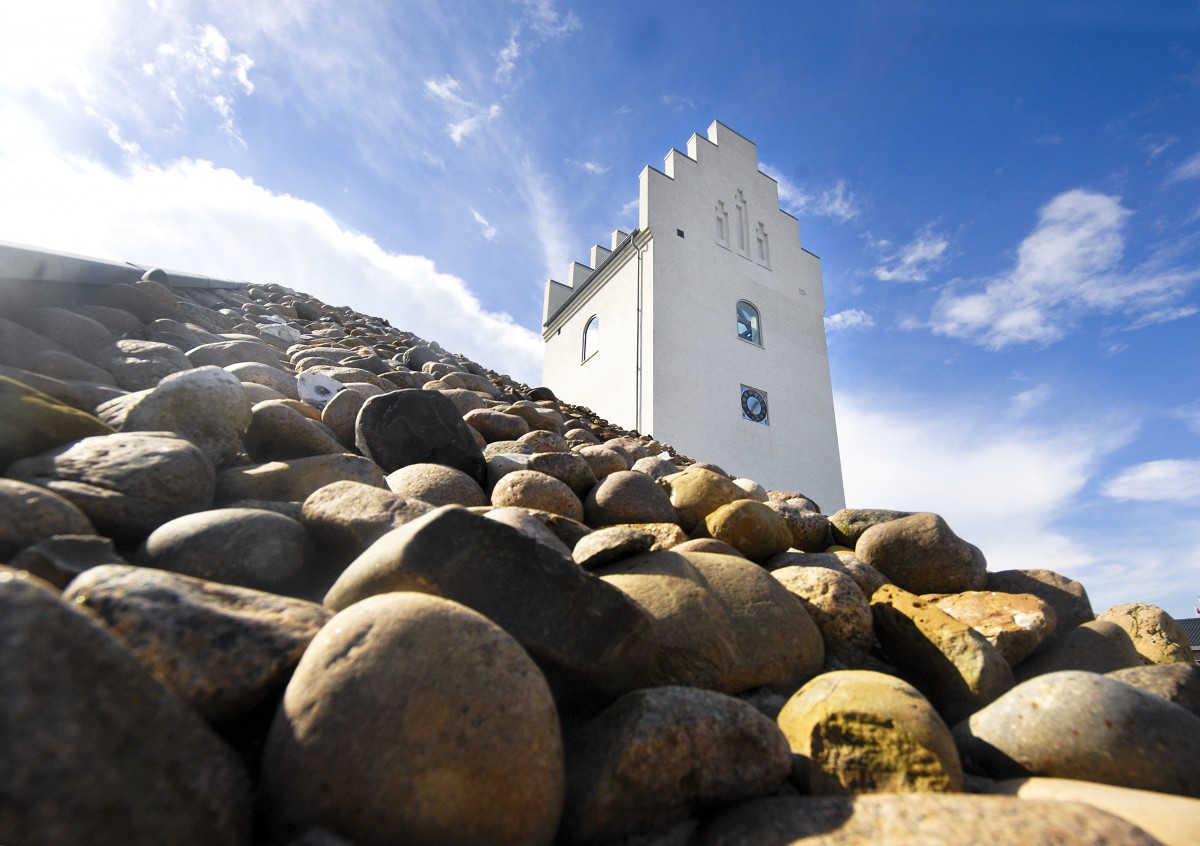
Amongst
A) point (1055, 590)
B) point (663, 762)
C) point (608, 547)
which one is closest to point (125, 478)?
point (608, 547)

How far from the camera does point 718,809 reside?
1.33 m

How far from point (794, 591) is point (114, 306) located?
4419mm

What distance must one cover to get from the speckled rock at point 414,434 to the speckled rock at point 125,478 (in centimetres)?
100

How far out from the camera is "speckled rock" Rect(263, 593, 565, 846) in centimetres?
103

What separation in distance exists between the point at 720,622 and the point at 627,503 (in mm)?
1035

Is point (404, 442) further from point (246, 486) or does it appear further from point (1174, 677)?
point (1174, 677)

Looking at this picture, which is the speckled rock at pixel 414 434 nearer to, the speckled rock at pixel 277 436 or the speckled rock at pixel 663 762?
the speckled rock at pixel 277 436

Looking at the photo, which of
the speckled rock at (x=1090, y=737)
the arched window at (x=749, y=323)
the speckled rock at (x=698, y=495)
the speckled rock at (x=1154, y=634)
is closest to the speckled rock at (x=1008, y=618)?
the speckled rock at (x=1154, y=634)

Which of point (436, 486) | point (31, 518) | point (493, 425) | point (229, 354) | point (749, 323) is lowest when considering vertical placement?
point (31, 518)

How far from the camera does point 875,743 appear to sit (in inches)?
56.2

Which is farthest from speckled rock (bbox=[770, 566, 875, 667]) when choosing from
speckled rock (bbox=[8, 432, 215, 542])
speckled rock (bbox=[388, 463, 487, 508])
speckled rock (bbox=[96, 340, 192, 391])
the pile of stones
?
speckled rock (bbox=[96, 340, 192, 391])

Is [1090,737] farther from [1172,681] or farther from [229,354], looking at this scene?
[229,354]

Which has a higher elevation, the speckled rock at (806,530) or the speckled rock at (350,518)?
the speckled rock at (806,530)

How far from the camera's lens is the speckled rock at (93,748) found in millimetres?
809
